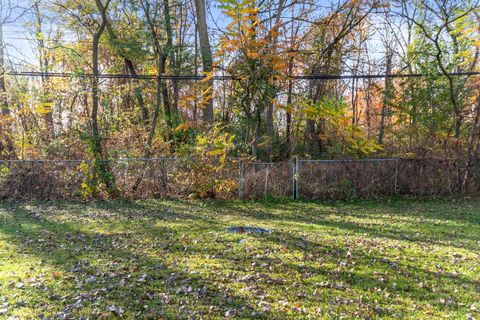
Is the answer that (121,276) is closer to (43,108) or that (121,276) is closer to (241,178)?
(241,178)

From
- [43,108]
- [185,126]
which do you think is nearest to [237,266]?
[185,126]

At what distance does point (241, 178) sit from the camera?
10.2 metres

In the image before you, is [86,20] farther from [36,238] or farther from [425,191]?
[425,191]

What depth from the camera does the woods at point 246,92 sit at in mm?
10289

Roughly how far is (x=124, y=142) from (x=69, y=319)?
858 cm

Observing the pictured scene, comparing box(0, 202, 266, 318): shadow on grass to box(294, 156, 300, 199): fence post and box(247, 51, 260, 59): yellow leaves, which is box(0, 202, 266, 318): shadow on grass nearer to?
box(294, 156, 300, 199): fence post

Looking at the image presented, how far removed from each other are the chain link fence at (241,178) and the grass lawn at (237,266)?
81.5 inches

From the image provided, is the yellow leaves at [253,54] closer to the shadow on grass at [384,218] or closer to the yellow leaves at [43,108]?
the shadow on grass at [384,218]

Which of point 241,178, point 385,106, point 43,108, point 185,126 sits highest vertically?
point 385,106

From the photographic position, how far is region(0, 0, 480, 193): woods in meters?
10.3

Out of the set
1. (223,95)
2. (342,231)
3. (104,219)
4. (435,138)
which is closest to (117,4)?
(223,95)

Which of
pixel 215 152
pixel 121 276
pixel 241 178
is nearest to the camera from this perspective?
pixel 121 276

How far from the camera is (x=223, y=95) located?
13891mm

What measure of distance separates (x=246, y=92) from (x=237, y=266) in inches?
281
